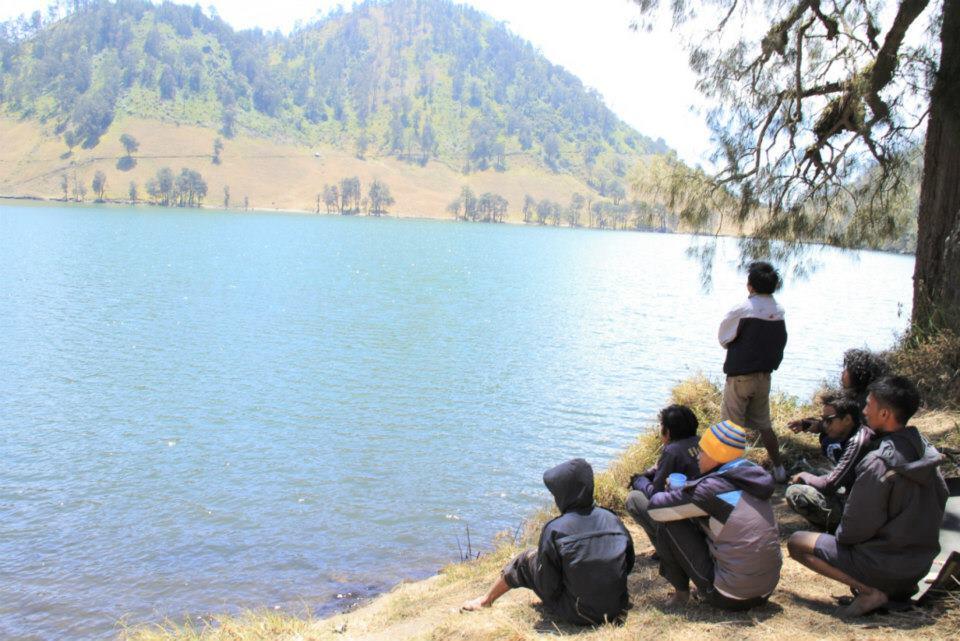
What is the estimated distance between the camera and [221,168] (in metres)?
186

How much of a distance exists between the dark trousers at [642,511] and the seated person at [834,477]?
1.02 meters

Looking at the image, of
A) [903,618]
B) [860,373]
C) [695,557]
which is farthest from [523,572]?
[860,373]

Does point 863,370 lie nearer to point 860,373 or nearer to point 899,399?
point 860,373

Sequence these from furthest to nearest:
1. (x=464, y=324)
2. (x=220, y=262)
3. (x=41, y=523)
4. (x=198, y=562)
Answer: (x=220, y=262), (x=464, y=324), (x=41, y=523), (x=198, y=562)

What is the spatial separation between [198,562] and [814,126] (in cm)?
880

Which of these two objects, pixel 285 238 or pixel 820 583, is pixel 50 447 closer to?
pixel 820 583

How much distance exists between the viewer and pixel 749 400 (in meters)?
6.82

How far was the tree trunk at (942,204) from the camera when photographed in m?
8.29

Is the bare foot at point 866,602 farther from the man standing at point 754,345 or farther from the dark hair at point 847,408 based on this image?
the man standing at point 754,345

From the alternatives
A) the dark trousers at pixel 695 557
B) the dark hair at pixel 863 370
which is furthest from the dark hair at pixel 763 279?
the dark trousers at pixel 695 557

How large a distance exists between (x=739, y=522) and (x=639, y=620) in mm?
856

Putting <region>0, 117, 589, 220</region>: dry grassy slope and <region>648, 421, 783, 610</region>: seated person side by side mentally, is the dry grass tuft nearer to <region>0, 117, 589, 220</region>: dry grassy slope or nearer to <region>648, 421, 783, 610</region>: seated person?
<region>648, 421, 783, 610</region>: seated person

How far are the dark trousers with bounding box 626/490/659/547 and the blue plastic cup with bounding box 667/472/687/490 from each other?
0.97 ft

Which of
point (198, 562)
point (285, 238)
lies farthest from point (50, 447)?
point (285, 238)
